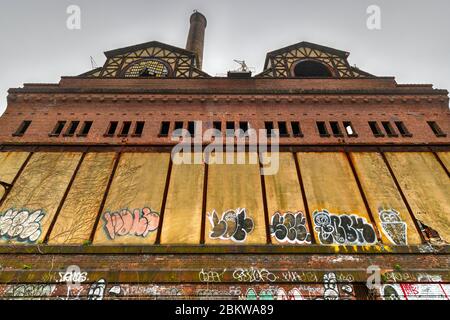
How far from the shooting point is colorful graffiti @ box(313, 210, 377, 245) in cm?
1034

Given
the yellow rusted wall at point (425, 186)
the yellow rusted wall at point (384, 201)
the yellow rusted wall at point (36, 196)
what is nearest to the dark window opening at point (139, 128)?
the yellow rusted wall at point (36, 196)

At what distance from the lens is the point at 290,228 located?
10.6 metres

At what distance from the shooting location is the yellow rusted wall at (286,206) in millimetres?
10422

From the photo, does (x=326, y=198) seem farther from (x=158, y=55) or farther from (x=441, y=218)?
(x=158, y=55)

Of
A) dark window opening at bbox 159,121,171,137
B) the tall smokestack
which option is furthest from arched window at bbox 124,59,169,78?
the tall smokestack

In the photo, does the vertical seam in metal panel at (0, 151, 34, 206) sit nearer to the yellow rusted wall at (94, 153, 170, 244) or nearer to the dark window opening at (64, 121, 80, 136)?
the dark window opening at (64, 121, 80, 136)

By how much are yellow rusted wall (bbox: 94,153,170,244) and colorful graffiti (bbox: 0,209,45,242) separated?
208cm

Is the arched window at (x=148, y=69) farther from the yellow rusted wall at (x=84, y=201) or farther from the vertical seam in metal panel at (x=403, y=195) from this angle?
the vertical seam in metal panel at (x=403, y=195)

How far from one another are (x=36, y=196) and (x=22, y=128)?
14.2 feet

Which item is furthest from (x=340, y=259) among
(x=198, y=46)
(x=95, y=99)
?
(x=198, y=46)

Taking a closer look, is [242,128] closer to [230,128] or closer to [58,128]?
[230,128]

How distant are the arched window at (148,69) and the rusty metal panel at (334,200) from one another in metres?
9.74

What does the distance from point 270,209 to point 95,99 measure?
1004cm

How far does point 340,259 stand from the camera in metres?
9.88
